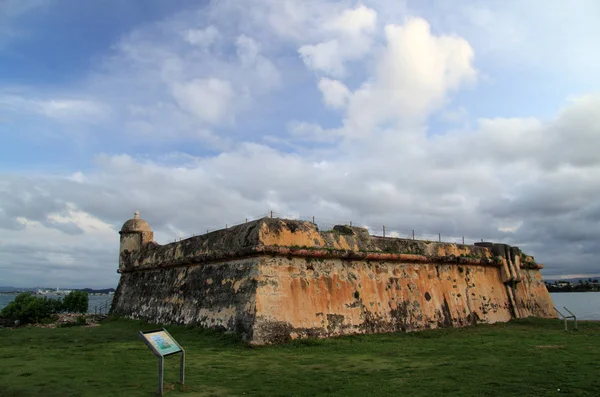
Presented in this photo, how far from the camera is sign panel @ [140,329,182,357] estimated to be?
572 cm

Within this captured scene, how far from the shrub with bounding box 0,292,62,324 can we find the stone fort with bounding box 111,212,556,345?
3.71 m

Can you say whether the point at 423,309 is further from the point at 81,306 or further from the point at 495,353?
the point at 81,306

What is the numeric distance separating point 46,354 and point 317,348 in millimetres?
5566

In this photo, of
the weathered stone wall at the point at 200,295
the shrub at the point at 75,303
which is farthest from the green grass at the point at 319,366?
the shrub at the point at 75,303

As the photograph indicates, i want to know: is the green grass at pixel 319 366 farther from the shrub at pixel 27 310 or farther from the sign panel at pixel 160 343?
the shrub at pixel 27 310

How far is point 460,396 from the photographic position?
549 centimetres

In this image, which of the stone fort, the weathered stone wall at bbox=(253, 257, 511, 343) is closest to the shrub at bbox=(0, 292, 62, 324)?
the stone fort

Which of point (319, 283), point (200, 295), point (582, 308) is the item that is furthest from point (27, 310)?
point (582, 308)

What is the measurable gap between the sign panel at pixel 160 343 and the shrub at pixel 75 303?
20.0m

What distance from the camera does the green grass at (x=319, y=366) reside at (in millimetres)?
5934

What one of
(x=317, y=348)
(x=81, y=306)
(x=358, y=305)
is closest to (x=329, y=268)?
(x=358, y=305)

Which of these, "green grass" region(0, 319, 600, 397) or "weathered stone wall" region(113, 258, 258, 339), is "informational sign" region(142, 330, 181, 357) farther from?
"weathered stone wall" region(113, 258, 258, 339)

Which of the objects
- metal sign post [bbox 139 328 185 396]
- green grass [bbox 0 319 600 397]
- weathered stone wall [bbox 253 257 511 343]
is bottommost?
green grass [bbox 0 319 600 397]

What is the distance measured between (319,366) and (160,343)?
3068 millimetres
